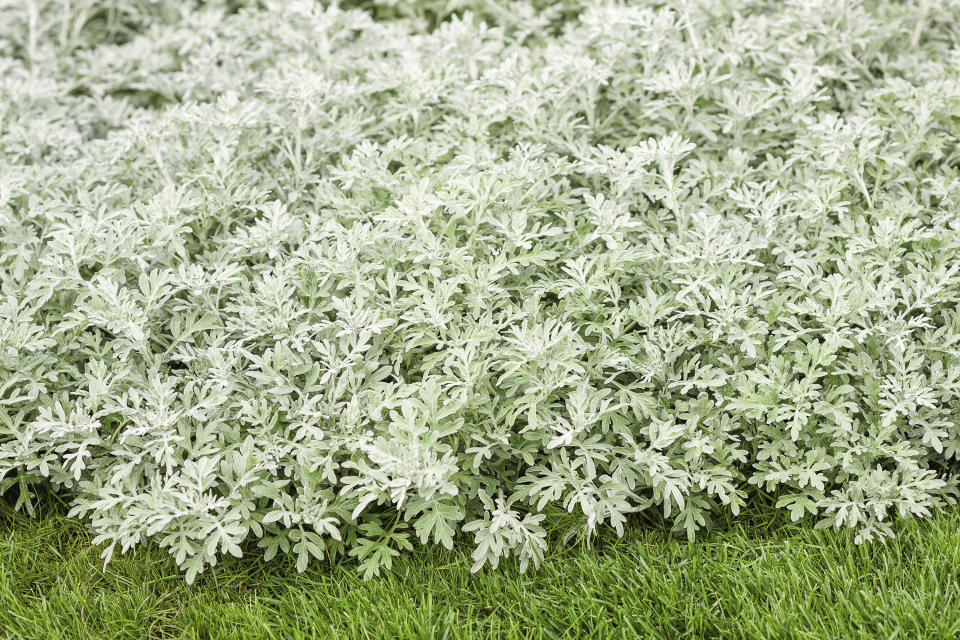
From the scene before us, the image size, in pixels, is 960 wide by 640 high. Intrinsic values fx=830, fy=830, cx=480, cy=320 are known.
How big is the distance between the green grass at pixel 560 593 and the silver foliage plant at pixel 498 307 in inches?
4.0

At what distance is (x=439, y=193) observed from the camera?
308cm

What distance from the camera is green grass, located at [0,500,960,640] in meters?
2.38

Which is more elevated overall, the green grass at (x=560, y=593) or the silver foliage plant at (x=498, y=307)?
the silver foliage plant at (x=498, y=307)

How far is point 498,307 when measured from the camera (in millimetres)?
3021

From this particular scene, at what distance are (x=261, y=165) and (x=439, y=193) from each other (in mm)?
1192

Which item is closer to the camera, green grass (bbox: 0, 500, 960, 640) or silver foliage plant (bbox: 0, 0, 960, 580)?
green grass (bbox: 0, 500, 960, 640)

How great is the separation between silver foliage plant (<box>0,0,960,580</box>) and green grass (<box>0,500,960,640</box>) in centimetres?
10

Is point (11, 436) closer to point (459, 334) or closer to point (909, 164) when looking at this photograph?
point (459, 334)

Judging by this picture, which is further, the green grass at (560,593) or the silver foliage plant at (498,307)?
the silver foliage plant at (498,307)

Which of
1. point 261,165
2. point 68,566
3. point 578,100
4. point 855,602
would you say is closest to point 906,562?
point 855,602

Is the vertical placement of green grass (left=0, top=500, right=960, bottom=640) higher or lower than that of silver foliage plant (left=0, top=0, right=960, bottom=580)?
lower

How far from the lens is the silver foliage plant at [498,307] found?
266 cm

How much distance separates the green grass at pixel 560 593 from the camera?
2.38 meters

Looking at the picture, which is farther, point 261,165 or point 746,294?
point 261,165
